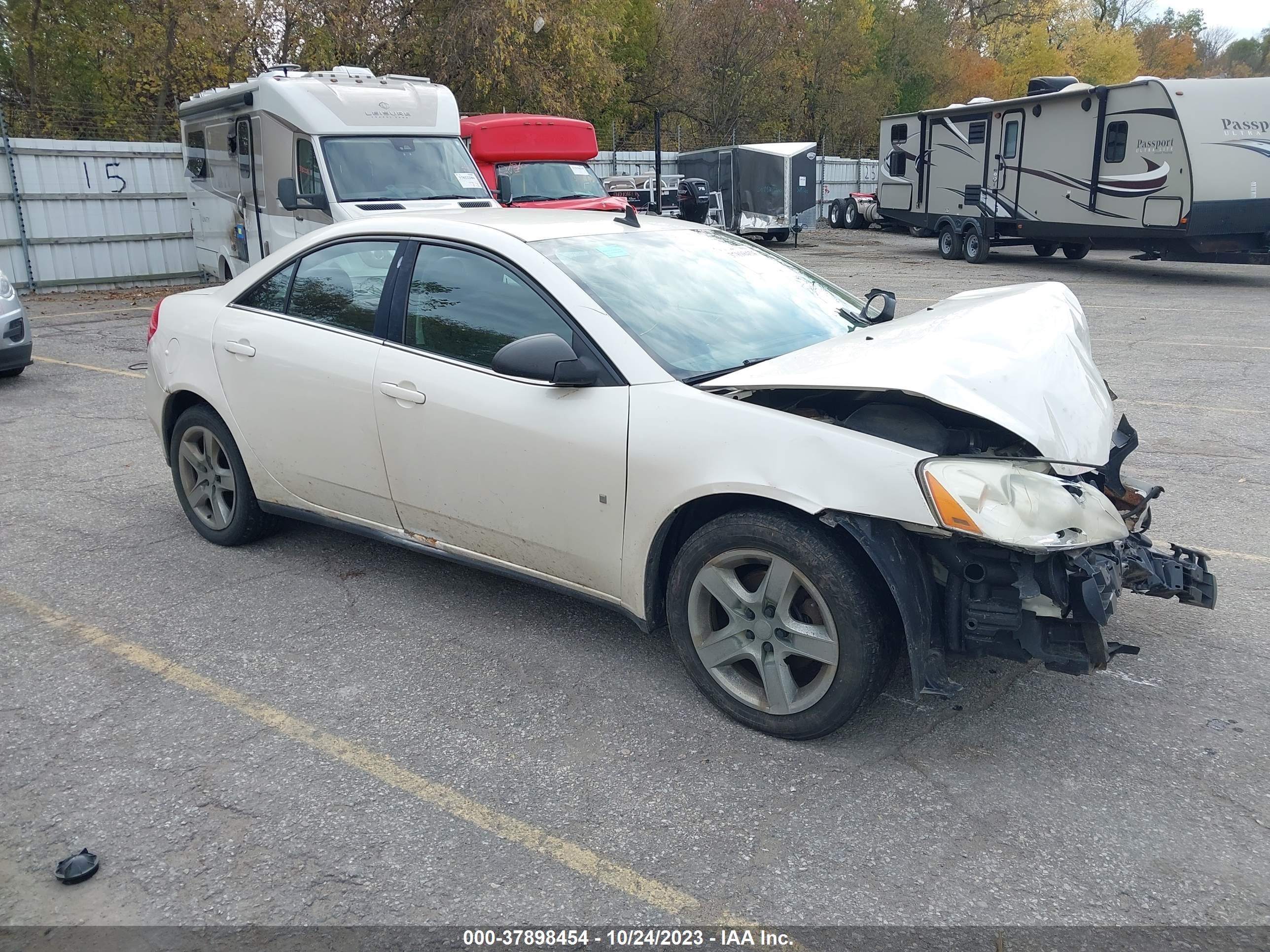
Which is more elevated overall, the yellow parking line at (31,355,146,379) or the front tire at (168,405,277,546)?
A: the front tire at (168,405,277,546)

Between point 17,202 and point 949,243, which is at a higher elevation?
point 17,202

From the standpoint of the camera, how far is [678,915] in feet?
8.57

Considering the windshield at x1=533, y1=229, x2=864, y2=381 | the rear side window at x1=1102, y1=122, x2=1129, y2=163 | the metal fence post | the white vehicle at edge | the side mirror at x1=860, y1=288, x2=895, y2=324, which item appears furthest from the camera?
the rear side window at x1=1102, y1=122, x2=1129, y2=163

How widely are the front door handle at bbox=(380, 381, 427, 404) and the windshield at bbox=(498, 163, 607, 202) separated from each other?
11094mm

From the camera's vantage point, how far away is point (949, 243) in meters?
22.7

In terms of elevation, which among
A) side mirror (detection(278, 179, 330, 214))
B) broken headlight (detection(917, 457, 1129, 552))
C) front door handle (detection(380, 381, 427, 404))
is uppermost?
side mirror (detection(278, 179, 330, 214))

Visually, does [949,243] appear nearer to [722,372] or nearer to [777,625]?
[722,372]

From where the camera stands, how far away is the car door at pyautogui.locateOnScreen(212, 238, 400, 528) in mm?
4254

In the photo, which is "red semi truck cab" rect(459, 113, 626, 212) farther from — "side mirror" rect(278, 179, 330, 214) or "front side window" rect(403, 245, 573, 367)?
"front side window" rect(403, 245, 573, 367)

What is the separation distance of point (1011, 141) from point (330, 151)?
557 inches

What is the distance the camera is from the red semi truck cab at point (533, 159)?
14.8m

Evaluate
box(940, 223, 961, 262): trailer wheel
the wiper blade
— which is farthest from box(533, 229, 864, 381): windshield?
box(940, 223, 961, 262): trailer wheel

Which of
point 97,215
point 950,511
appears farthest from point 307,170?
point 950,511

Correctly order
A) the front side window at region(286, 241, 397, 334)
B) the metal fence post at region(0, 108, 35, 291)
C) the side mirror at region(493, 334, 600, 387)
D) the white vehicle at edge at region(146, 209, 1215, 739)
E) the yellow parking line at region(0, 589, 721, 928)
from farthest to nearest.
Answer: the metal fence post at region(0, 108, 35, 291) → the front side window at region(286, 241, 397, 334) → the side mirror at region(493, 334, 600, 387) → the white vehicle at edge at region(146, 209, 1215, 739) → the yellow parking line at region(0, 589, 721, 928)
